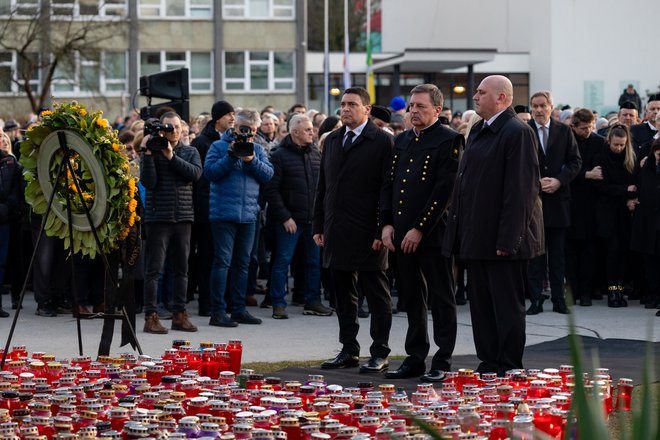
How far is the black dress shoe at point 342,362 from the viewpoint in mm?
9875

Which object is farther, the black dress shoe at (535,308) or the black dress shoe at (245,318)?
the black dress shoe at (535,308)

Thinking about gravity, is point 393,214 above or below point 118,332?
above

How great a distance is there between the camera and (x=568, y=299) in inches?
129

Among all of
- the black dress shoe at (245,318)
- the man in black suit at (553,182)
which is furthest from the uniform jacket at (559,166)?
the black dress shoe at (245,318)

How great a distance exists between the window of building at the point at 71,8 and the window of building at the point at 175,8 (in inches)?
81.6

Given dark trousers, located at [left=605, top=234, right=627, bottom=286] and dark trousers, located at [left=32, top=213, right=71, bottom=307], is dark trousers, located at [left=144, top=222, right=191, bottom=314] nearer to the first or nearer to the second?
dark trousers, located at [left=32, top=213, right=71, bottom=307]

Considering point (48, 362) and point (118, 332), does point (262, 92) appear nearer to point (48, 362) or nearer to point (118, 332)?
point (118, 332)

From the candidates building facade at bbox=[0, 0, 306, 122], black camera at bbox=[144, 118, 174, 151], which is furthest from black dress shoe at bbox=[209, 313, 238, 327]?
building facade at bbox=[0, 0, 306, 122]

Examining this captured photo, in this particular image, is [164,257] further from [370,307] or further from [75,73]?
[75,73]

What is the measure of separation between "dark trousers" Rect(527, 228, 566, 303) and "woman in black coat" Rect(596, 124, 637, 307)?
1.09 metres

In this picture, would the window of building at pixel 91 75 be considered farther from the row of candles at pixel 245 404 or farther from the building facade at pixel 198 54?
the row of candles at pixel 245 404

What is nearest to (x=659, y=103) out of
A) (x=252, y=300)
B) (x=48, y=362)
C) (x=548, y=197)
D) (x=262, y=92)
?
(x=548, y=197)

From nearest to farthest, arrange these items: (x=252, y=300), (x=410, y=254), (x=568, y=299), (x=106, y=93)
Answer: (x=568, y=299)
(x=410, y=254)
(x=252, y=300)
(x=106, y=93)

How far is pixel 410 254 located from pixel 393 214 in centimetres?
34
